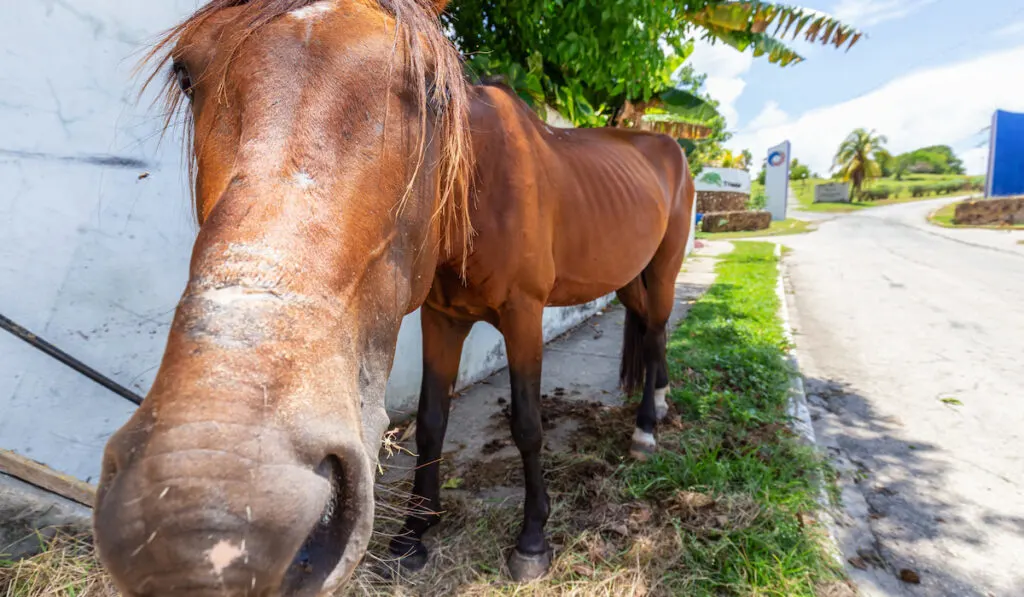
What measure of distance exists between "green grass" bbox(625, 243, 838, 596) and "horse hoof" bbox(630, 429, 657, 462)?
0.36ft

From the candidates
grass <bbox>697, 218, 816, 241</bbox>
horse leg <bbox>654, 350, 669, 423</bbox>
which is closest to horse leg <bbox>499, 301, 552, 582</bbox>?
horse leg <bbox>654, 350, 669, 423</bbox>

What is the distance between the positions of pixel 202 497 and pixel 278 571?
0.17m

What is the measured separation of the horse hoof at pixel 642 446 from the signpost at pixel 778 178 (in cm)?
3779

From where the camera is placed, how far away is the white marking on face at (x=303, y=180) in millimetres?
1001

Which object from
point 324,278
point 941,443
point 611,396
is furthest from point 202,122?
point 941,443

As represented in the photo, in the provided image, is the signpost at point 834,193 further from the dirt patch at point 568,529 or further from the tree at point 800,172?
the dirt patch at point 568,529

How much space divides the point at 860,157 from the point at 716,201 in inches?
1369

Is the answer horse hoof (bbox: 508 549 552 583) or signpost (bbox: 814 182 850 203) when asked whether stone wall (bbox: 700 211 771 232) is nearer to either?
horse hoof (bbox: 508 549 552 583)

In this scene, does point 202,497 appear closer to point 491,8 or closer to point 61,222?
point 61,222

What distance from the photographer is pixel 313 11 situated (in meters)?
1.23

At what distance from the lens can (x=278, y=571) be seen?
76cm

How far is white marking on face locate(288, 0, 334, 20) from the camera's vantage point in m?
1.21

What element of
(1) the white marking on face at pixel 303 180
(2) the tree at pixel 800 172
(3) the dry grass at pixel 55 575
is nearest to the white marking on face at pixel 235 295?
(1) the white marking on face at pixel 303 180

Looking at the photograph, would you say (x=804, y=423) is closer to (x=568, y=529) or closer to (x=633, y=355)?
(x=633, y=355)
